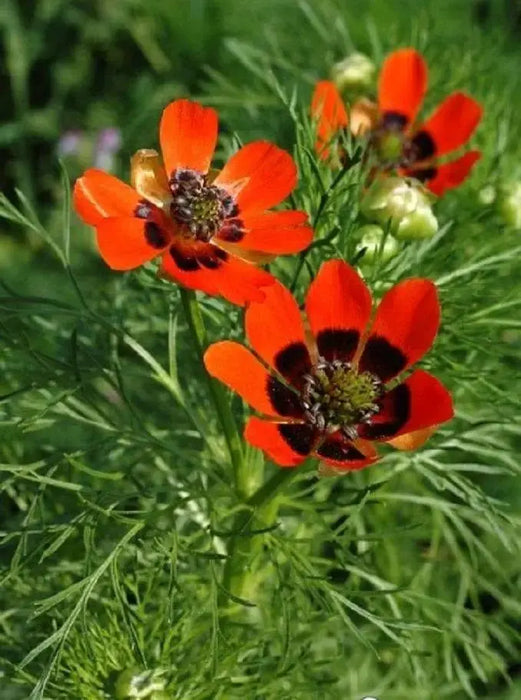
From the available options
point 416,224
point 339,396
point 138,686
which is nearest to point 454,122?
point 416,224

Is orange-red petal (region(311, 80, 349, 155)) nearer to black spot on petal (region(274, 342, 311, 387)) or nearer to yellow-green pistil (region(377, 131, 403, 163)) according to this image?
yellow-green pistil (region(377, 131, 403, 163))

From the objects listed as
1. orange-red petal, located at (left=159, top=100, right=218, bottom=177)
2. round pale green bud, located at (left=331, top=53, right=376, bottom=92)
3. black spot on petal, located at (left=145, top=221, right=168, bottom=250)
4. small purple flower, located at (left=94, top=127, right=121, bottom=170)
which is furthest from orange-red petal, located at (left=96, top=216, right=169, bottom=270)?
small purple flower, located at (left=94, top=127, right=121, bottom=170)

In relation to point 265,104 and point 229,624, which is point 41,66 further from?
point 229,624

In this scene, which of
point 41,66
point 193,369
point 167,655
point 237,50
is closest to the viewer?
point 167,655

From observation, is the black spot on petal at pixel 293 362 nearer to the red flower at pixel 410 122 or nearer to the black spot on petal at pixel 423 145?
the red flower at pixel 410 122

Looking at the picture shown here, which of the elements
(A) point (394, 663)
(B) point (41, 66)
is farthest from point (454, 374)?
(B) point (41, 66)

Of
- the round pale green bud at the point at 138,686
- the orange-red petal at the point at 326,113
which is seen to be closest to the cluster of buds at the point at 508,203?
the orange-red petal at the point at 326,113
